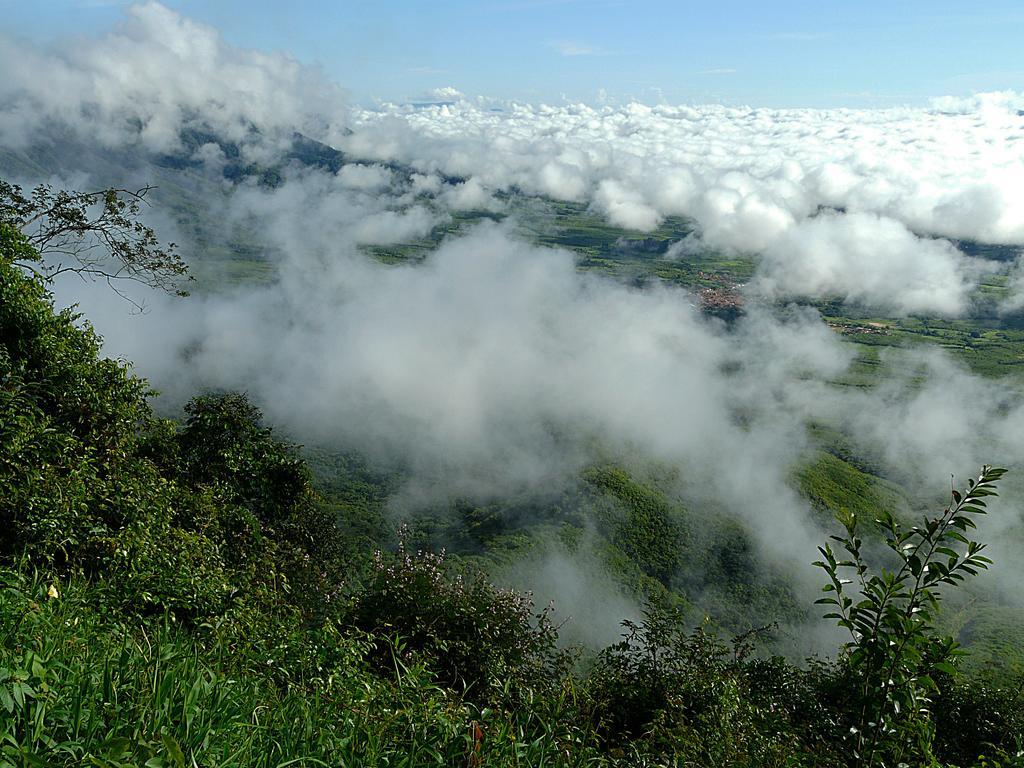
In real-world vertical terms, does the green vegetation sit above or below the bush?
above

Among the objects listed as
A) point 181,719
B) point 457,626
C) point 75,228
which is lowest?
point 457,626

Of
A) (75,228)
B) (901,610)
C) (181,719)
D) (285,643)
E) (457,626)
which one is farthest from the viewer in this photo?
(75,228)

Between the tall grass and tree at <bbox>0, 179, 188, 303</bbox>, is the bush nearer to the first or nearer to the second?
the tall grass

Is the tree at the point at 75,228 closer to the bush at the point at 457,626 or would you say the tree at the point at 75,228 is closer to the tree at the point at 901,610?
the bush at the point at 457,626

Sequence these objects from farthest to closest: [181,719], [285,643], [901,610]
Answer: [285,643] < [901,610] < [181,719]

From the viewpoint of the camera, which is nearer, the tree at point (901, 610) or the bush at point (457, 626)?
the tree at point (901, 610)

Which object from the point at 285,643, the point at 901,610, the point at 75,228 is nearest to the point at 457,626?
the point at 285,643

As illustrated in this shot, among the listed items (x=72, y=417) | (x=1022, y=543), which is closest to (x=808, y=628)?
(x=1022, y=543)

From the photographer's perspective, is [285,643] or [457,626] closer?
[285,643]

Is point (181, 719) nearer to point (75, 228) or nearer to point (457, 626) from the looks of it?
point (457, 626)

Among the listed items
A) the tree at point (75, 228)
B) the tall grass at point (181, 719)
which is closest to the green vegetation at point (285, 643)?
the tall grass at point (181, 719)

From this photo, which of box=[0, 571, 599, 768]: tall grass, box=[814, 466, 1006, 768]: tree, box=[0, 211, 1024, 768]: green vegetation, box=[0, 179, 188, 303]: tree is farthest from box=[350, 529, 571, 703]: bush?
box=[0, 179, 188, 303]: tree

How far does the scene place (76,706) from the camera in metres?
3.20

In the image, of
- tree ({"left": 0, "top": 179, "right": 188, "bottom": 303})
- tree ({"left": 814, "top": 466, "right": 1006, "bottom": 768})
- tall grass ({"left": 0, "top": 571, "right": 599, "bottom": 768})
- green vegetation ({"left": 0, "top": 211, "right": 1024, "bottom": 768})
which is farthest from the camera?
tree ({"left": 0, "top": 179, "right": 188, "bottom": 303})
